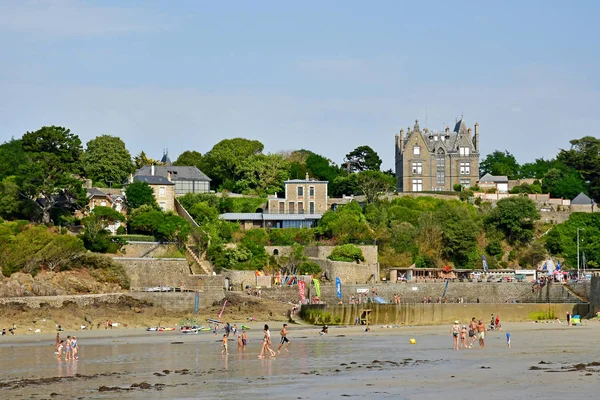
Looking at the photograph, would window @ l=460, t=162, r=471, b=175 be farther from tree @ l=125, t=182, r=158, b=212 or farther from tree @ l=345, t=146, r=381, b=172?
tree @ l=125, t=182, r=158, b=212

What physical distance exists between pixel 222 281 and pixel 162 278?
345 centimetres

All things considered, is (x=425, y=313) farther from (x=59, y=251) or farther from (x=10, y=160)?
(x=10, y=160)

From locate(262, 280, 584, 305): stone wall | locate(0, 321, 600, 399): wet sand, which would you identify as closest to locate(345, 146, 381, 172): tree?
locate(262, 280, 584, 305): stone wall

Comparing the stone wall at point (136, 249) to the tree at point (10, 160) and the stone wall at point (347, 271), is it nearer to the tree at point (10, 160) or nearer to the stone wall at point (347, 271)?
the stone wall at point (347, 271)

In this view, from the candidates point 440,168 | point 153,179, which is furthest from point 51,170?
point 440,168

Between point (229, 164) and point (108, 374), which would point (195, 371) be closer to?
point (108, 374)

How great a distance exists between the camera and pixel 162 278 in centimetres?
6016

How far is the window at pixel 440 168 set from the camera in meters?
89.4

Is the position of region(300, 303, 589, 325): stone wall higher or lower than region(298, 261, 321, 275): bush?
lower

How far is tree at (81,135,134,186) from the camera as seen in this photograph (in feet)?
275

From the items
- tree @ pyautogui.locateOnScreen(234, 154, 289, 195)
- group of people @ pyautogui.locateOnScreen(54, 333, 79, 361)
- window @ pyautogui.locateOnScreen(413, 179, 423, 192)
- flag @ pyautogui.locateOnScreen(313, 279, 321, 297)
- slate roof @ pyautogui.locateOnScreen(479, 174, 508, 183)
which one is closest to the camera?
group of people @ pyautogui.locateOnScreen(54, 333, 79, 361)

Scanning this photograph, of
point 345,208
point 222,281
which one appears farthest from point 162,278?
point 345,208

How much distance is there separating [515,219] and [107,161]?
1290 inches

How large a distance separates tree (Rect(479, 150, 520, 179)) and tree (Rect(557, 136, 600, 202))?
5210 millimetres
